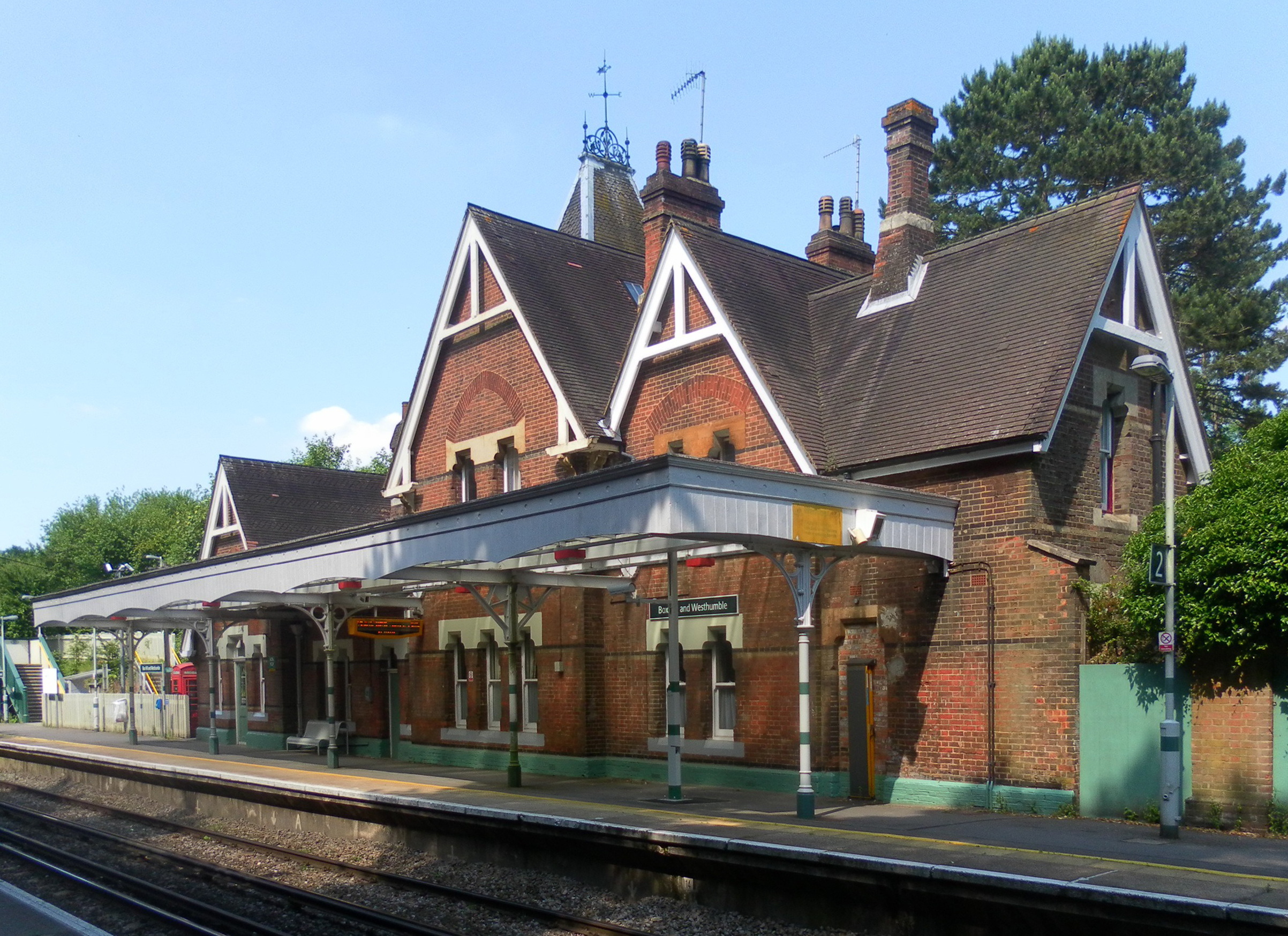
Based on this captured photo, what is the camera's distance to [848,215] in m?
26.0

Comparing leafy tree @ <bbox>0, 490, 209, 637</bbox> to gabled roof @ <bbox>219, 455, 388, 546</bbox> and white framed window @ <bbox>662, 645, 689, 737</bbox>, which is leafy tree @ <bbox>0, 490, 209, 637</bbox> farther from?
white framed window @ <bbox>662, 645, 689, 737</bbox>

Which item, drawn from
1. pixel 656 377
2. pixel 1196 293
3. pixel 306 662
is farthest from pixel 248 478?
pixel 1196 293

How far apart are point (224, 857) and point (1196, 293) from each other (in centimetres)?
2639

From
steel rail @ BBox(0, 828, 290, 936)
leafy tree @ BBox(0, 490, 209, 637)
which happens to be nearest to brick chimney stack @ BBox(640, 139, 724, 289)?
steel rail @ BBox(0, 828, 290, 936)

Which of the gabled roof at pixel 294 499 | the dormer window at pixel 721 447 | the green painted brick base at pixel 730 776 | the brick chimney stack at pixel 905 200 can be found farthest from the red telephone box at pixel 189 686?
the brick chimney stack at pixel 905 200

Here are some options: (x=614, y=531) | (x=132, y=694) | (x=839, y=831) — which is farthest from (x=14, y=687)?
(x=839, y=831)

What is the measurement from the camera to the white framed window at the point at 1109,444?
631 inches

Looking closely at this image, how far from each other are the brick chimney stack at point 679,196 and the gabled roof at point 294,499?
13788 millimetres

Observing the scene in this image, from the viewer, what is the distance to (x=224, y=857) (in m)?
15.7

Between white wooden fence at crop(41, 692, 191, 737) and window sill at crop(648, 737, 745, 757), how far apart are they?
20.6 metres

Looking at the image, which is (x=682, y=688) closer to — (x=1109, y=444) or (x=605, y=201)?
(x=1109, y=444)

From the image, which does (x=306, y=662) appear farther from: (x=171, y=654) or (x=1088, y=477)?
(x=171, y=654)

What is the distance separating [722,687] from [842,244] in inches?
431

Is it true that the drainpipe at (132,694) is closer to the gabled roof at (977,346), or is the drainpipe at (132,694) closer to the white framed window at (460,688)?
the white framed window at (460,688)
